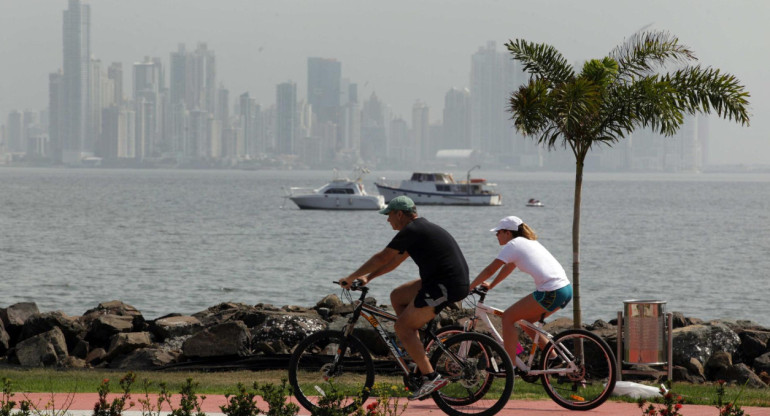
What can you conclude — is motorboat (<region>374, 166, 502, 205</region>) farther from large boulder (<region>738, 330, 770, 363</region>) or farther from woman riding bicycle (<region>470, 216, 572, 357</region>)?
woman riding bicycle (<region>470, 216, 572, 357</region>)

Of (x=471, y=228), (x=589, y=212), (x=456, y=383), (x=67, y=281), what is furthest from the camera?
(x=589, y=212)

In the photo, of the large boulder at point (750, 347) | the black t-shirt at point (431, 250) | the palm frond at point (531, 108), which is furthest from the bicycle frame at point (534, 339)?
the large boulder at point (750, 347)

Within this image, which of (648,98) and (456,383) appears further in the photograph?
(648,98)

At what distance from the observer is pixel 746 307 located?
3762 centimetres

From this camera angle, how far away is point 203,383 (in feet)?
40.9

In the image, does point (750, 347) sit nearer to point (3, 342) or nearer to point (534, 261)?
point (534, 261)

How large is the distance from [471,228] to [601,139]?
72.8 metres

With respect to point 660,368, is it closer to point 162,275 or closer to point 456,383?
point 456,383

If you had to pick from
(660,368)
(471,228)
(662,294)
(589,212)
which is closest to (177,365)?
(660,368)

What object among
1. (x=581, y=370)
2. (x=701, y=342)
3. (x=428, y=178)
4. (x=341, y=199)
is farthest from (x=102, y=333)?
(x=428, y=178)

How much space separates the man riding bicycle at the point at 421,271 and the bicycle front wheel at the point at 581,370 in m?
1.13

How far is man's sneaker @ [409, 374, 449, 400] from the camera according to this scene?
9281 mm

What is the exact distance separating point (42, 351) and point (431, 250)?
8.63 metres

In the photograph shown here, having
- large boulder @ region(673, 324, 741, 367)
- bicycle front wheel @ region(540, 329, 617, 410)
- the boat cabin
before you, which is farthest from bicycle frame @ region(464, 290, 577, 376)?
the boat cabin
